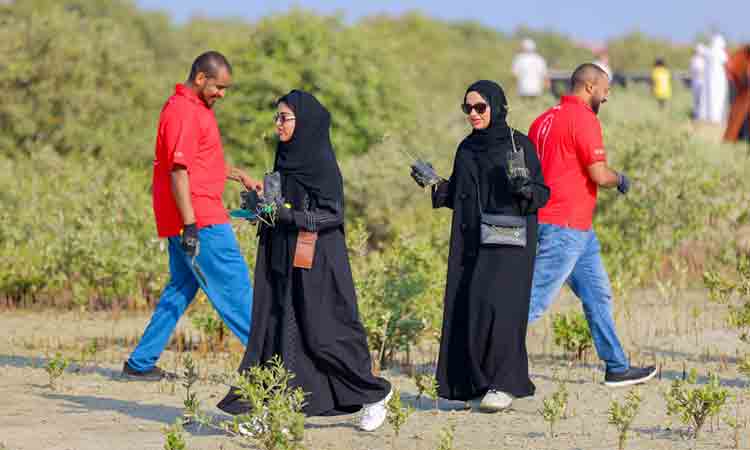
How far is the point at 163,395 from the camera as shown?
25.2 feet

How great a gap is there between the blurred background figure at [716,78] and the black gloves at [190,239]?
17.4m

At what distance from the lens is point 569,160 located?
24.8 ft

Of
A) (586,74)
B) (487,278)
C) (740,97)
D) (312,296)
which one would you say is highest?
(740,97)

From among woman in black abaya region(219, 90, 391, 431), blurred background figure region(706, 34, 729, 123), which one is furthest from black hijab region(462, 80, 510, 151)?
blurred background figure region(706, 34, 729, 123)

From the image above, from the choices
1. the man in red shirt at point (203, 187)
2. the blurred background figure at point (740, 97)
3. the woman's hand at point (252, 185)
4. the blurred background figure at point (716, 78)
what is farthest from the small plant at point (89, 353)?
the blurred background figure at point (716, 78)

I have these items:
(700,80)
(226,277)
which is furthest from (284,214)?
(700,80)

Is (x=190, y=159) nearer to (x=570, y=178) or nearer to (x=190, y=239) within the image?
(x=190, y=239)

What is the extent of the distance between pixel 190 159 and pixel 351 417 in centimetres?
149

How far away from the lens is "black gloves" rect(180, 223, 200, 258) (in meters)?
7.11

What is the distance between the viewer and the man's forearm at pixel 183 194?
7.19 metres

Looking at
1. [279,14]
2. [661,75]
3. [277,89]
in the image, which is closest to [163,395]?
[277,89]

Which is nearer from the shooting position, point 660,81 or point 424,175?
point 424,175

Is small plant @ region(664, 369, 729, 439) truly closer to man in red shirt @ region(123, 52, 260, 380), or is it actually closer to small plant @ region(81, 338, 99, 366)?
man in red shirt @ region(123, 52, 260, 380)

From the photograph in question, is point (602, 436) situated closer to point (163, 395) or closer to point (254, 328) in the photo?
point (254, 328)
